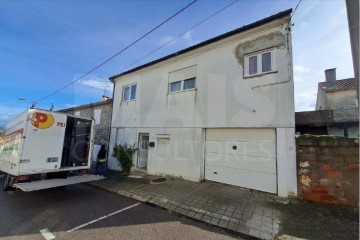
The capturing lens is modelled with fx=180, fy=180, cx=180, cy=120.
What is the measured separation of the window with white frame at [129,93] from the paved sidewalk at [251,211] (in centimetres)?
586

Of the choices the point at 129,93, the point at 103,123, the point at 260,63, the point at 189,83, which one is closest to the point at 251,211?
the point at 260,63

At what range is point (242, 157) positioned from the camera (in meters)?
6.91

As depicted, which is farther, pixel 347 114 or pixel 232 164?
pixel 347 114

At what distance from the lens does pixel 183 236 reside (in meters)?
3.80

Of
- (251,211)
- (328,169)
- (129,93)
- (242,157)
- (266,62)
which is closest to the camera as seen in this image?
(251,211)

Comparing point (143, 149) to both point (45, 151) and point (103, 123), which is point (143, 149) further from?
point (45, 151)

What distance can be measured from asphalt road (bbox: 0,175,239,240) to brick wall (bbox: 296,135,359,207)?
327 centimetres

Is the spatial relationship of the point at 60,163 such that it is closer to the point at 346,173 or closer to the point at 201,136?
the point at 201,136

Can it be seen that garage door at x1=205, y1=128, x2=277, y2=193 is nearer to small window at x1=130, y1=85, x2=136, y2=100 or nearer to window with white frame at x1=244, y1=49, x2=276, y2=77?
window with white frame at x1=244, y1=49, x2=276, y2=77

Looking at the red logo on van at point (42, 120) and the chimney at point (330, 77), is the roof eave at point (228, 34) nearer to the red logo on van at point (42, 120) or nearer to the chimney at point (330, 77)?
the red logo on van at point (42, 120)

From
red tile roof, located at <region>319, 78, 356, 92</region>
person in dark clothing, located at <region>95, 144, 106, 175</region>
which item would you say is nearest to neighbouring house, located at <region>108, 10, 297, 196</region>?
person in dark clothing, located at <region>95, 144, 106, 175</region>

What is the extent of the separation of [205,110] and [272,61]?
3.10m

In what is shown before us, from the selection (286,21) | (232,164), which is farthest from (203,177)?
(286,21)

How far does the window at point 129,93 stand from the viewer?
37.2 ft
